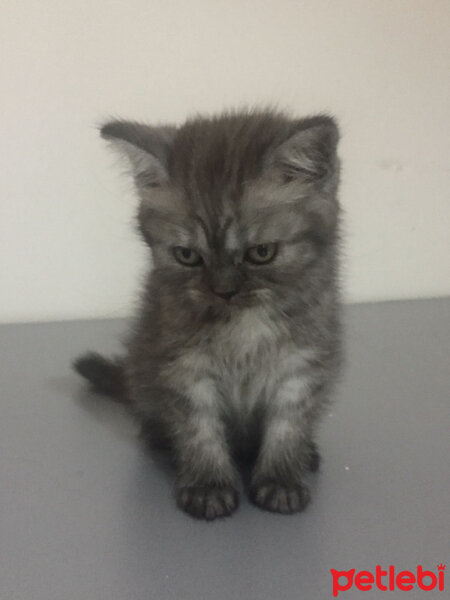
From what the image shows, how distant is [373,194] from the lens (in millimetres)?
1623

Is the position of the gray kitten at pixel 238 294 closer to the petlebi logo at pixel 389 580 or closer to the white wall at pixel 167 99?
the petlebi logo at pixel 389 580

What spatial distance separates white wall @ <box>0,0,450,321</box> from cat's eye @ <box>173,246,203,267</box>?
550mm

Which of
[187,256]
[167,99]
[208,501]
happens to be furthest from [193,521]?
[167,99]

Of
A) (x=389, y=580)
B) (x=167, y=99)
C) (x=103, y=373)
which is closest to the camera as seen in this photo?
(x=389, y=580)

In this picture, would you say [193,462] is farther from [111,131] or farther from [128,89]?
[128,89]

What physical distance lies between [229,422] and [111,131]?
44cm

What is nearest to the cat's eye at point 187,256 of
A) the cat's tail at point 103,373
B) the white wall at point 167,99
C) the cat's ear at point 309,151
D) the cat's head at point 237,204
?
the cat's head at point 237,204

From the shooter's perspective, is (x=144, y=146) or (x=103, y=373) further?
(x=103, y=373)

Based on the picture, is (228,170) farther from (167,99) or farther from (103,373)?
(167,99)

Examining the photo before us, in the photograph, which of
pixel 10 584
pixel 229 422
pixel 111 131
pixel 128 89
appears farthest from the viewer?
pixel 128 89

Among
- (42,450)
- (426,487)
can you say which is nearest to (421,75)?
(426,487)

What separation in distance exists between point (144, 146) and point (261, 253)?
0.68ft

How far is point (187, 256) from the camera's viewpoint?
0.89 m

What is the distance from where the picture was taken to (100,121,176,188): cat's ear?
0.89 m
